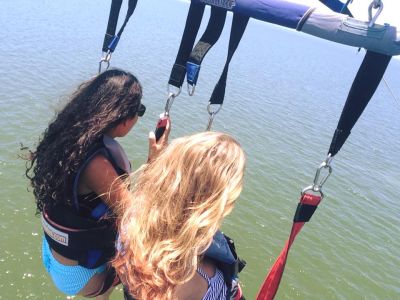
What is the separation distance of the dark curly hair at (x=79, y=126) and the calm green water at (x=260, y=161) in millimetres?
354

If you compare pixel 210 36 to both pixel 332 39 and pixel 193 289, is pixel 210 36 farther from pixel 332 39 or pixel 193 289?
pixel 193 289

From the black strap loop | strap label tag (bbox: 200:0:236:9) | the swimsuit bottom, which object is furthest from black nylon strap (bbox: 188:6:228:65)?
the swimsuit bottom

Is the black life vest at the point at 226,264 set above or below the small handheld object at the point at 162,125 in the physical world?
below

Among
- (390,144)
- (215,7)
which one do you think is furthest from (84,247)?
(390,144)

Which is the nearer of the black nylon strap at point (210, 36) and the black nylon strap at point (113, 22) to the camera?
the black nylon strap at point (210, 36)

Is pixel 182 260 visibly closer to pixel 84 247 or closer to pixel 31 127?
pixel 84 247

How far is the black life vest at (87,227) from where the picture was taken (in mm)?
2621

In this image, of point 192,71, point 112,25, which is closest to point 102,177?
point 192,71

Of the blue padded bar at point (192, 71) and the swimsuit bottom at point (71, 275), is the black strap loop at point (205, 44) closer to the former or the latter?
the blue padded bar at point (192, 71)

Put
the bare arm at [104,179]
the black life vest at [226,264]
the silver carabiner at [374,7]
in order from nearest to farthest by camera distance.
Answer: the silver carabiner at [374,7]
the black life vest at [226,264]
the bare arm at [104,179]

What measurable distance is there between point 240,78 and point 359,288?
53.3 feet

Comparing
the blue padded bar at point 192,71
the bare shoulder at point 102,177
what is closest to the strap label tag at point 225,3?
the blue padded bar at point 192,71

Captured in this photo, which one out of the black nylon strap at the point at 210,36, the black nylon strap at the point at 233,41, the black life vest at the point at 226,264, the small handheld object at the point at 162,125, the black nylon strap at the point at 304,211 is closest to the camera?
the black life vest at the point at 226,264

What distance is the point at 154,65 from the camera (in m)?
19.1
